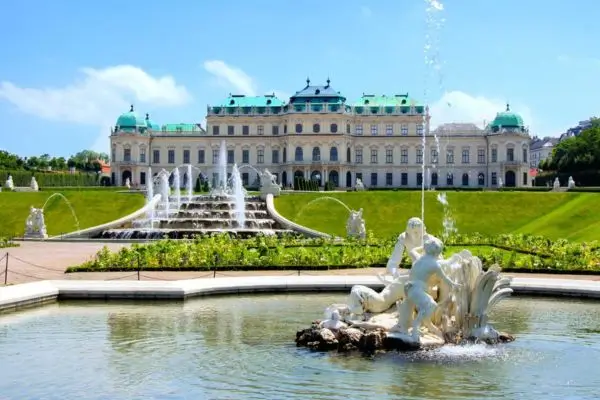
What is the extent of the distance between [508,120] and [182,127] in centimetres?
4180

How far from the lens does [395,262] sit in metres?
14.7

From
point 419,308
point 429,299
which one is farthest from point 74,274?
point 429,299

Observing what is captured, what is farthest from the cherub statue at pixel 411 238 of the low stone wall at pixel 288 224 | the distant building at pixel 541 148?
the distant building at pixel 541 148

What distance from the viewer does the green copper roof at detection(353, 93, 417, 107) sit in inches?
3937

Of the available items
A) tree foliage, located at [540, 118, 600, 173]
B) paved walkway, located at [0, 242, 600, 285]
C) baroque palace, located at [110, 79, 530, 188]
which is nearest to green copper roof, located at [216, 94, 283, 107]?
baroque palace, located at [110, 79, 530, 188]

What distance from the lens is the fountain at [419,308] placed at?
13.4 metres

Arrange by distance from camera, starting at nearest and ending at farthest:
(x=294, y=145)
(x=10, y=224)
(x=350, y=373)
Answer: (x=350, y=373) → (x=10, y=224) → (x=294, y=145)

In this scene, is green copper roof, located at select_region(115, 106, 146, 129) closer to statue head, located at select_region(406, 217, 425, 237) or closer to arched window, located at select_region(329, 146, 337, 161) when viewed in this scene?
arched window, located at select_region(329, 146, 337, 161)

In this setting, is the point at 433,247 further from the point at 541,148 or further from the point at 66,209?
the point at 541,148

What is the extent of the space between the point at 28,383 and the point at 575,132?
163 m

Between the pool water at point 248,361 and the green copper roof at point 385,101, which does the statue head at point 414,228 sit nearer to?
the pool water at point 248,361

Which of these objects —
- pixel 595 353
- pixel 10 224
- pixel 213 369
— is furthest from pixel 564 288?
pixel 10 224

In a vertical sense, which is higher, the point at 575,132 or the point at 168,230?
the point at 575,132

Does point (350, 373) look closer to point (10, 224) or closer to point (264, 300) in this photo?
point (264, 300)
